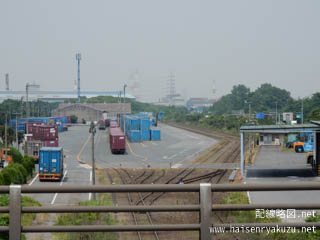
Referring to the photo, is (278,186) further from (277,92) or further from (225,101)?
(225,101)

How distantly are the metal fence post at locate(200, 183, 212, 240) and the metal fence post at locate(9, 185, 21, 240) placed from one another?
3.94 feet

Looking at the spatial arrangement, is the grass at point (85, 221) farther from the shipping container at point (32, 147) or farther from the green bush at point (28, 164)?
the shipping container at point (32, 147)

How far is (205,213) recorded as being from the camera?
2.74 metres

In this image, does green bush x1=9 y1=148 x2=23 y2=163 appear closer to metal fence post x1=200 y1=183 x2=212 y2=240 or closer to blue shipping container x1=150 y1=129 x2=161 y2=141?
blue shipping container x1=150 y1=129 x2=161 y2=141

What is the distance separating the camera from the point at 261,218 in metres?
3.36

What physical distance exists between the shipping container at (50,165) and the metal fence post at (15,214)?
2709cm

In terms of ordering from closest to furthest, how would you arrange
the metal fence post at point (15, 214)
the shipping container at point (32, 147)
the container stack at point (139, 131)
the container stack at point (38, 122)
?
the metal fence post at point (15, 214) → the shipping container at point (32, 147) → the container stack at point (139, 131) → the container stack at point (38, 122)

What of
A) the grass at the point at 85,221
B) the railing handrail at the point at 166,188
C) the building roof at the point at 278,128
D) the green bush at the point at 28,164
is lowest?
the green bush at the point at 28,164

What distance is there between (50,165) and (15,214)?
89.3ft

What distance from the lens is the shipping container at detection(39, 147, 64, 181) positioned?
1139 inches

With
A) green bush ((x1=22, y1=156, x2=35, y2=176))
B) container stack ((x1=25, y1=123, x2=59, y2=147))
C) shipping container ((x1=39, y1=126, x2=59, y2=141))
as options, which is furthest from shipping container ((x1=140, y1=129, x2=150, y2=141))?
green bush ((x1=22, y1=156, x2=35, y2=176))

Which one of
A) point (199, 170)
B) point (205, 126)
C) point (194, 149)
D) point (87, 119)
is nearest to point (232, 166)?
point (199, 170)

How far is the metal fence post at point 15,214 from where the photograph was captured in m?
2.68

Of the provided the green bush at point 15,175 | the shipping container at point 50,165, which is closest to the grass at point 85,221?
the green bush at point 15,175
